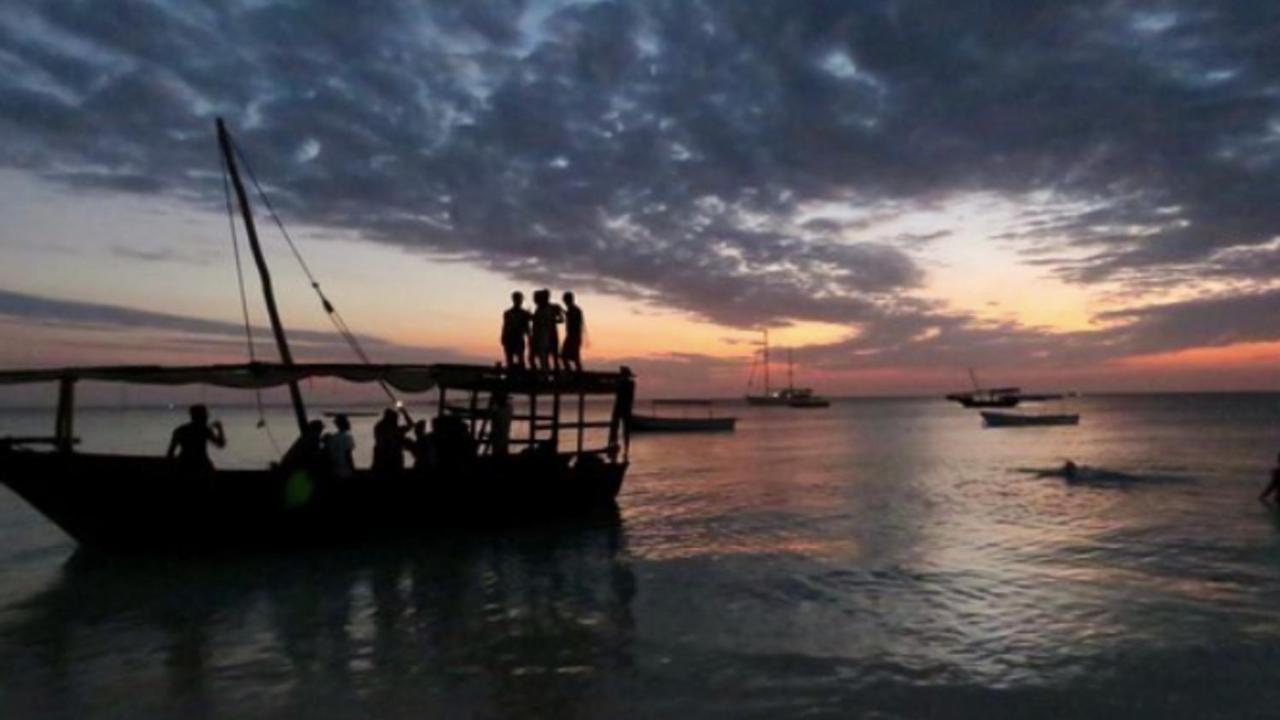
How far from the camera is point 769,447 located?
53.8m

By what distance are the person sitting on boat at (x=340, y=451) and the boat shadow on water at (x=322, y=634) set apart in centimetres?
142

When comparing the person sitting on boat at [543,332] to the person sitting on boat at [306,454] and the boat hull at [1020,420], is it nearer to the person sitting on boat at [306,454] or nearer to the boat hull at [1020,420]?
the person sitting on boat at [306,454]

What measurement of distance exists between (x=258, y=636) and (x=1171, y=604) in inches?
465

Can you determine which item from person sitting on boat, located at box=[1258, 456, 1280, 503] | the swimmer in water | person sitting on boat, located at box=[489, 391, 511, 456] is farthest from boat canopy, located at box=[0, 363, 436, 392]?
the swimmer in water

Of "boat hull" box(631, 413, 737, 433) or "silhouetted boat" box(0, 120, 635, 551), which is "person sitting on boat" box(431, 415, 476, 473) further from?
"boat hull" box(631, 413, 737, 433)

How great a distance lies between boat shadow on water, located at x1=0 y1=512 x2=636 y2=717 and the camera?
766 cm

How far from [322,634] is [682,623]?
4.30m

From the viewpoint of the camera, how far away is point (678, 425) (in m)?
71.6

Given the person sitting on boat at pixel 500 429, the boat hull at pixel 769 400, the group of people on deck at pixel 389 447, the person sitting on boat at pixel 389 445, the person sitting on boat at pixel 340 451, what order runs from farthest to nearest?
1. the boat hull at pixel 769 400
2. the person sitting on boat at pixel 500 429
3. the person sitting on boat at pixel 389 445
4. the person sitting on boat at pixel 340 451
5. the group of people on deck at pixel 389 447

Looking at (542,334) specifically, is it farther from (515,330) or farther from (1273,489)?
(1273,489)

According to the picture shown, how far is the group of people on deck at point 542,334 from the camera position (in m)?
16.8

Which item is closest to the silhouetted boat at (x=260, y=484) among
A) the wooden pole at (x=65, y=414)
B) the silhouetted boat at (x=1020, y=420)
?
the wooden pole at (x=65, y=414)

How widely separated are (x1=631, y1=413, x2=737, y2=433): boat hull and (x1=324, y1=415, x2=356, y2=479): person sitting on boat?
5442 cm

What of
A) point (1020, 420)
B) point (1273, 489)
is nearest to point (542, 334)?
point (1273, 489)
